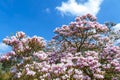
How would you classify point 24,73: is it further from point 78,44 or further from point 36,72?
point 78,44

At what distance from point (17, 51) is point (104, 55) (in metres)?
4.85

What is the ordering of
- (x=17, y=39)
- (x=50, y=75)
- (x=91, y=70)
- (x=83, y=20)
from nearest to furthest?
1. (x=50, y=75)
2. (x=91, y=70)
3. (x=17, y=39)
4. (x=83, y=20)

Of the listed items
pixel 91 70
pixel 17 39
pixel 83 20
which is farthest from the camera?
pixel 83 20

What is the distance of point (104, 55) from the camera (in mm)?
17781

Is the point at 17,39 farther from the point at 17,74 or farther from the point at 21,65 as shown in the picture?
the point at 17,74

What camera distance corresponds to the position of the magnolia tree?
1381 cm

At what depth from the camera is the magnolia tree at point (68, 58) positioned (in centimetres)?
1381

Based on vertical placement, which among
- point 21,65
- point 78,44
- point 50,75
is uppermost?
point 78,44

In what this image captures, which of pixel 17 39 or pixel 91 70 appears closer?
pixel 91 70

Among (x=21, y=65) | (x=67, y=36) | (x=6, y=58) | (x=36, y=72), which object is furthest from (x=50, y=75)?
(x=67, y=36)

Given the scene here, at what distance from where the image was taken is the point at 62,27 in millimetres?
20562

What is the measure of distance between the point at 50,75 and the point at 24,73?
122 cm

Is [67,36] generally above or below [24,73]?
above

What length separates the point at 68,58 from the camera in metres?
16.1
